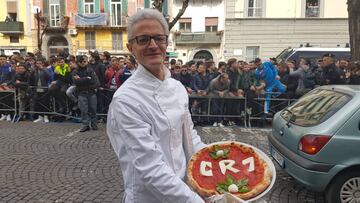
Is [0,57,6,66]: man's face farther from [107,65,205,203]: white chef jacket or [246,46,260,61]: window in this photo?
[246,46,260,61]: window

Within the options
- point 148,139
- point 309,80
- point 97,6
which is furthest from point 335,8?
point 148,139

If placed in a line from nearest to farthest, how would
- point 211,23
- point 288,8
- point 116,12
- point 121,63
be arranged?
point 121,63 → point 288,8 → point 211,23 → point 116,12

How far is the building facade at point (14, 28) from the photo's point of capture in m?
35.3

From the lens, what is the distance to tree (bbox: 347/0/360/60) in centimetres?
1071

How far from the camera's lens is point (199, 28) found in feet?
112

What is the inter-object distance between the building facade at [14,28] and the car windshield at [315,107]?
35.2m

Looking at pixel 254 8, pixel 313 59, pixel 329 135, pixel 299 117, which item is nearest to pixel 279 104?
pixel 299 117

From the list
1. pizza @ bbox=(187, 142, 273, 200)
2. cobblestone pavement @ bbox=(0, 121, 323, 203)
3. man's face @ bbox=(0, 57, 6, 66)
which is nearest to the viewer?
pizza @ bbox=(187, 142, 273, 200)

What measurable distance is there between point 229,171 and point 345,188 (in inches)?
106

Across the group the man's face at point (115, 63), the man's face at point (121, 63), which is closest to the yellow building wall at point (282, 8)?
the man's face at point (121, 63)

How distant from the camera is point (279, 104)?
9.39 meters

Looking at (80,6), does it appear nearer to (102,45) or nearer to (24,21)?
(102,45)

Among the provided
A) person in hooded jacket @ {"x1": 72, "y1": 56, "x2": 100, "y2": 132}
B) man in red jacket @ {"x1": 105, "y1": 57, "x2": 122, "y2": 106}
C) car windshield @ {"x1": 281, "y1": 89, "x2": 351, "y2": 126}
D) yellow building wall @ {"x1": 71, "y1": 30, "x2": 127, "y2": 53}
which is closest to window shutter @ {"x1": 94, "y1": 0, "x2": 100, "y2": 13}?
yellow building wall @ {"x1": 71, "y1": 30, "x2": 127, "y2": 53}

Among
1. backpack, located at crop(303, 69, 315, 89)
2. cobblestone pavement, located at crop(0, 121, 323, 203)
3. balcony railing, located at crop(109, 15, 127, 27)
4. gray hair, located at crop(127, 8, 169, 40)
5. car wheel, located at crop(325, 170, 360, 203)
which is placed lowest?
cobblestone pavement, located at crop(0, 121, 323, 203)
